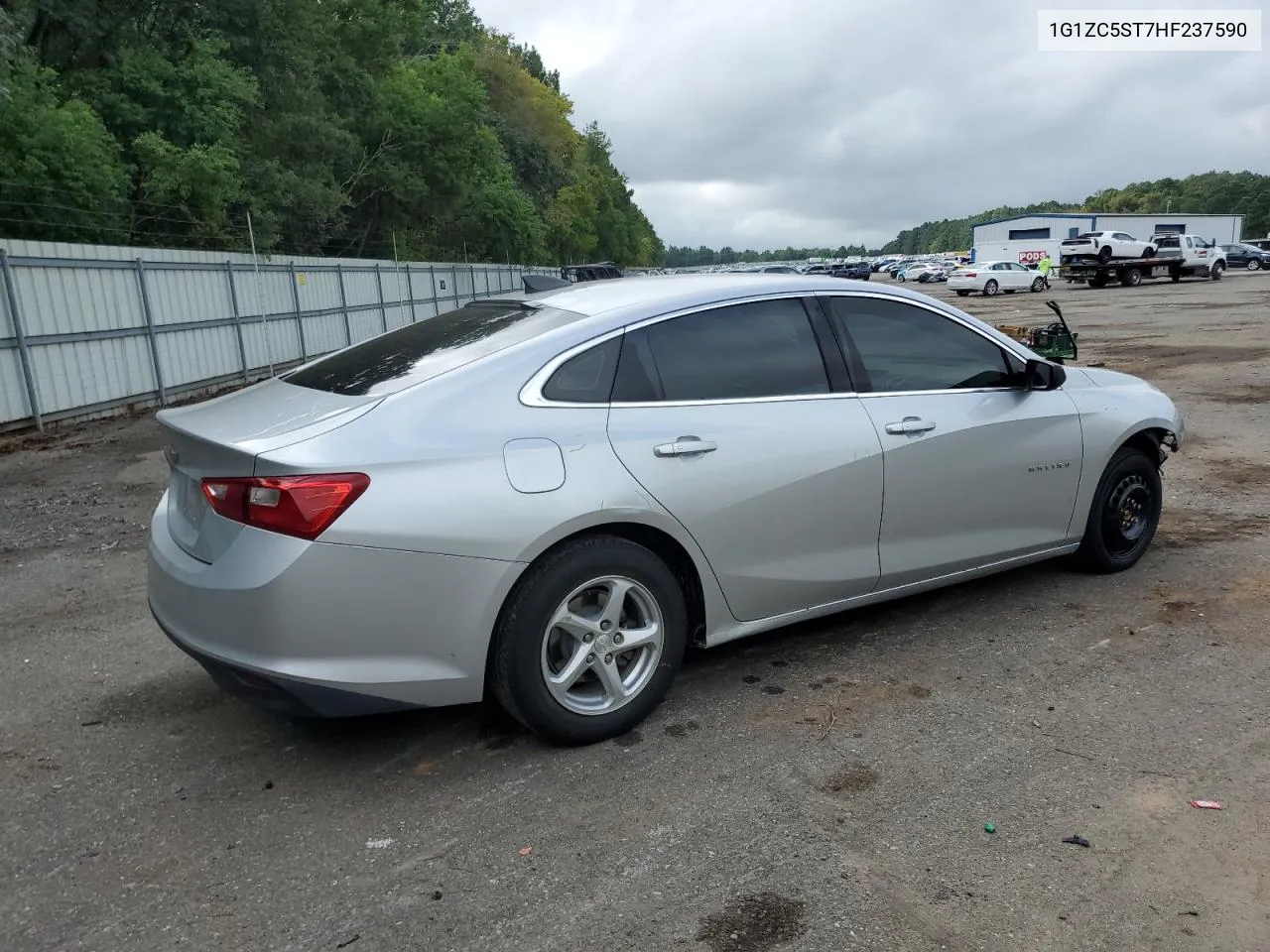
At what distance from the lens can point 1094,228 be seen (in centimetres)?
7750

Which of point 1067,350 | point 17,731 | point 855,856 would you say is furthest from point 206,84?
point 855,856

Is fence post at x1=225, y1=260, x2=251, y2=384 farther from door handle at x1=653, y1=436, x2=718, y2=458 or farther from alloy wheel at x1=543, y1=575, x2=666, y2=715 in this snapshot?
alloy wheel at x1=543, y1=575, x2=666, y2=715

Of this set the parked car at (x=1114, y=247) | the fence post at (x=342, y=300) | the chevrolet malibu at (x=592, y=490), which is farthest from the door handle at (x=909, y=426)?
the parked car at (x=1114, y=247)

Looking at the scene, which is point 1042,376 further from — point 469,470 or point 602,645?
point 469,470

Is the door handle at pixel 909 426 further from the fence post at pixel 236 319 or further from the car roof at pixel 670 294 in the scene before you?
the fence post at pixel 236 319

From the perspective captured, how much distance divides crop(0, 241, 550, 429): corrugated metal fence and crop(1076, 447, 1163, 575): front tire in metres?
11.4

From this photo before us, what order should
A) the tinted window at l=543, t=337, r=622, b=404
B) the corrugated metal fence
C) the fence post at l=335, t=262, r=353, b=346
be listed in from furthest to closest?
the fence post at l=335, t=262, r=353, b=346, the corrugated metal fence, the tinted window at l=543, t=337, r=622, b=404

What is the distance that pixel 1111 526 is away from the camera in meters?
5.09

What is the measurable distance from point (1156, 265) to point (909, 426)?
4386cm


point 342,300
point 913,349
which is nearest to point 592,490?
point 913,349

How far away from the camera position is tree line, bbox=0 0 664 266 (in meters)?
15.1

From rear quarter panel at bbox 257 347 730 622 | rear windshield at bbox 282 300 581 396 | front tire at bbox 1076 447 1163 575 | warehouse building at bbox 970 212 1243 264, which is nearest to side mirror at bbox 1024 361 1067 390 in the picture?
front tire at bbox 1076 447 1163 575

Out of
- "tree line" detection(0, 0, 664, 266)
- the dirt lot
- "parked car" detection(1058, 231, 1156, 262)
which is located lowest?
the dirt lot

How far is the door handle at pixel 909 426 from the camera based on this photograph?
161 inches
